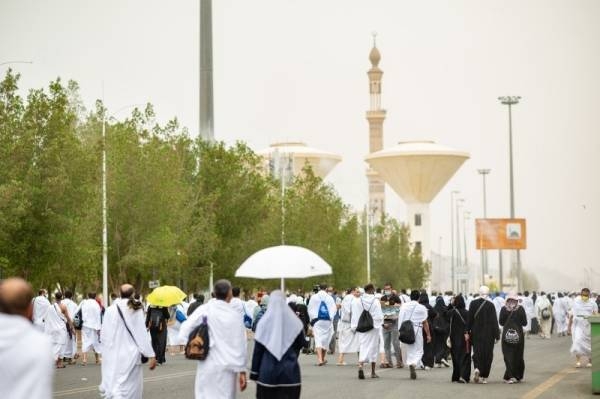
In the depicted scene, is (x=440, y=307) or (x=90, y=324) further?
(x=90, y=324)

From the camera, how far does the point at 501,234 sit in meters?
97.8

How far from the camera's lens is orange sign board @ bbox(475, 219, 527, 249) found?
318ft

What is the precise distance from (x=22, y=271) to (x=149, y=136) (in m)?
14.4

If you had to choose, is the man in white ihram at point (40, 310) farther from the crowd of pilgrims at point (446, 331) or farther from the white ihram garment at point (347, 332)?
the white ihram garment at point (347, 332)

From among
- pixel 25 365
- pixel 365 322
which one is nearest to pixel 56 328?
pixel 365 322

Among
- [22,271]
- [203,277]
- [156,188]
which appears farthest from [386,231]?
[22,271]

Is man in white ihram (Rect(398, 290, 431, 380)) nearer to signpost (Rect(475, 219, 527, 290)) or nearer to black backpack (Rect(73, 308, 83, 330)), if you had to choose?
black backpack (Rect(73, 308, 83, 330))

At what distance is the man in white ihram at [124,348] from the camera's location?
569 inches

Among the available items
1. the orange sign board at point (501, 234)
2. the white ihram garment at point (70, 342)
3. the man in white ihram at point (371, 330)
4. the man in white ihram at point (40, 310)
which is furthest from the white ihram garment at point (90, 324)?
→ the orange sign board at point (501, 234)

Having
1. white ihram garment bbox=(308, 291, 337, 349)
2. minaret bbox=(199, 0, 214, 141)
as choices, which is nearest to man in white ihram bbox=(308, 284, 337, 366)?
white ihram garment bbox=(308, 291, 337, 349)

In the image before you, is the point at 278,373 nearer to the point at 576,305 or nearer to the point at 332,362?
the point at 576,305

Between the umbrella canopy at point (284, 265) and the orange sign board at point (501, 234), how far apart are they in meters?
83.3

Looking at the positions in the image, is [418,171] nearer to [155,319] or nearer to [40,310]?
[155,319]

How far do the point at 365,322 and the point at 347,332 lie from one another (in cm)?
419
